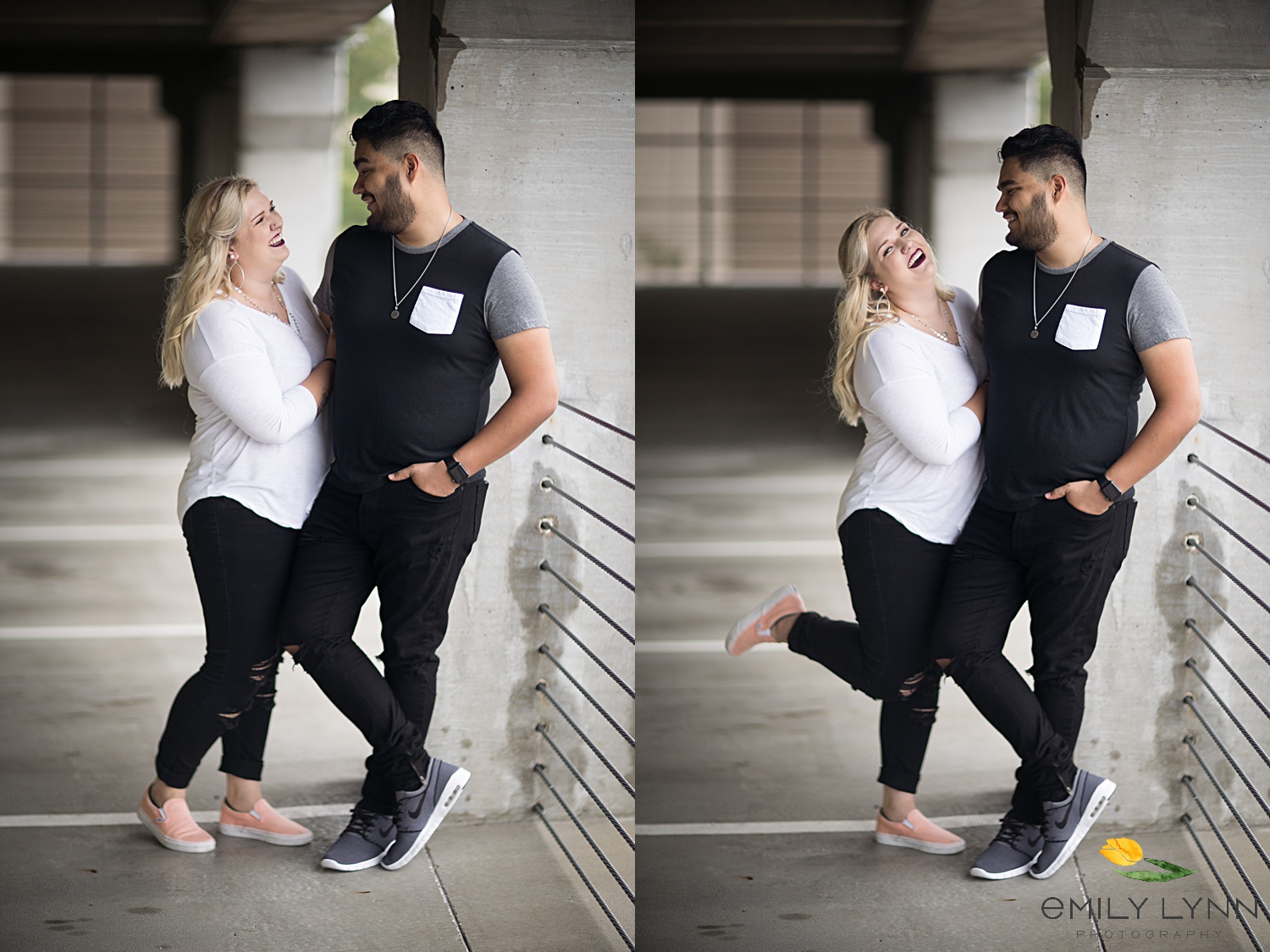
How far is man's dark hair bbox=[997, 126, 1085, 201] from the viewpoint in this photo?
2.92 meters

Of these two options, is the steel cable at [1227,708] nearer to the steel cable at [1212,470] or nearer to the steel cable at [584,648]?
the steel cable at [1212,470]

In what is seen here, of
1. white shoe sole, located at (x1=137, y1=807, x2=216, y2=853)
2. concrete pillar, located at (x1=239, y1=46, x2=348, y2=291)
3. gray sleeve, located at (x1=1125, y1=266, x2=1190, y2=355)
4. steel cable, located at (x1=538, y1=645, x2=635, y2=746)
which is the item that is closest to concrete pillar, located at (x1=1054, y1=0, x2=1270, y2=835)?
gray sleeve, located at (x1=1125, y1=266, x2=1190, y2=355)

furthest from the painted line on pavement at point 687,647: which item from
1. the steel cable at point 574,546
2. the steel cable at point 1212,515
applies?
the steel cable at point 1212,515

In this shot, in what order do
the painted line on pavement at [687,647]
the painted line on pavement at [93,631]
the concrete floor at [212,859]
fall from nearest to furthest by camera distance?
the concrete floor at [212,859] < the painted line on pavement at [687,647] < the painted line on pavement at [93,631]

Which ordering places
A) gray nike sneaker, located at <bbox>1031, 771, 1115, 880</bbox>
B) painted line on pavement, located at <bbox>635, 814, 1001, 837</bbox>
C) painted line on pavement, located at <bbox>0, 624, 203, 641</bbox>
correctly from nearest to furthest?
gray nike sneaker, located at <bbox>1031, 771, 1115, 880</bbox> < painted line on pavement, located at <bbox>635, 814, 1001, 837</bbox> < painted line on pavement, located at <bbox>0, 624, 203, 641</bbox>

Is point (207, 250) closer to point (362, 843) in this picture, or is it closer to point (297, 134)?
point (362, 843)

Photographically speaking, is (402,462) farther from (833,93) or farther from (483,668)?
(833,93)

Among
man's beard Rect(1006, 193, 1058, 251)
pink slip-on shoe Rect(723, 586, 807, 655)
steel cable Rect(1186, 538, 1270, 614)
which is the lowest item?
pink slip-on shoe Rect(723, 586, 807, 655)

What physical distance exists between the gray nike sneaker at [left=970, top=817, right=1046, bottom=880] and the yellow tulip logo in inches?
7.5

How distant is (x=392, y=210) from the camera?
294 centimetres

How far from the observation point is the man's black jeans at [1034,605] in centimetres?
297

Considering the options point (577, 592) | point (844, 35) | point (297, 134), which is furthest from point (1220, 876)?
point (297, 134)

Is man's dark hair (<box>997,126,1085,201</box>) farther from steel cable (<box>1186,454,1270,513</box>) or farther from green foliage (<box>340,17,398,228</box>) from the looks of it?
green foliage (<box>340,17,398,228</box>)

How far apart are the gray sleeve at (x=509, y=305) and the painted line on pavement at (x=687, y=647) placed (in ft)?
7.02
